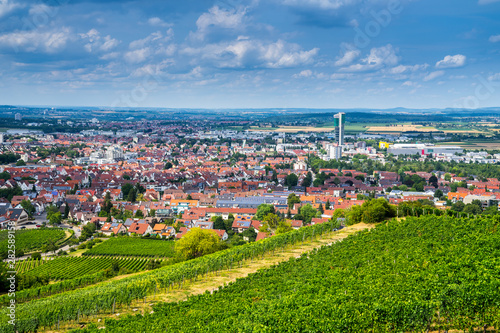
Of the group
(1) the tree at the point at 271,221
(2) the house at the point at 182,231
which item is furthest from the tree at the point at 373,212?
(2) the house at the point at 182,231

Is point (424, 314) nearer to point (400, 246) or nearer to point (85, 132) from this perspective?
point (400, 246)

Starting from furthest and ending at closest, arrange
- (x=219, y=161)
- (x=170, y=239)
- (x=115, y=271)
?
(x=219, y=161) → (x=170, y=239) → (x=115, y=271)

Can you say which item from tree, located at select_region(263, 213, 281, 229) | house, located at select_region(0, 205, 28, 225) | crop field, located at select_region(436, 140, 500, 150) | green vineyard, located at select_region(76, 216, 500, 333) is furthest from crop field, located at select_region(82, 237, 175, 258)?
crop field, located at select_region(436, 140, 500, 150)

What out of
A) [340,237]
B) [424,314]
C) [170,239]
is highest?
[424,314]

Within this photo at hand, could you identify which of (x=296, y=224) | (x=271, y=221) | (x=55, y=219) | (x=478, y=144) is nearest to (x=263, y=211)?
(x=271, y=221)

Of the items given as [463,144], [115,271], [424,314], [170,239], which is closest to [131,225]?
[170,239]

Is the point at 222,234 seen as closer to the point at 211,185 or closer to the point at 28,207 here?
the point at 28,207

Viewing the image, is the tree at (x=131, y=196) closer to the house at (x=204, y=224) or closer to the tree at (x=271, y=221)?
the house at (x=204, y=224)
